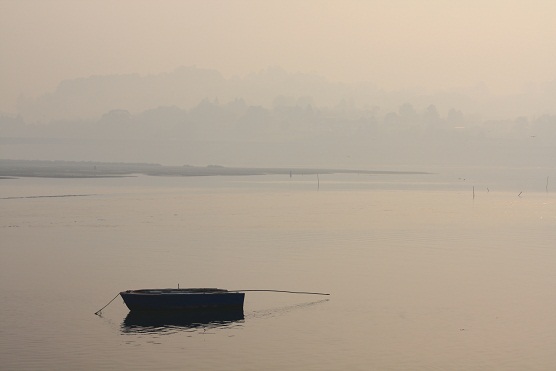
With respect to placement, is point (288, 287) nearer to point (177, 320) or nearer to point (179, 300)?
point (179, 300)

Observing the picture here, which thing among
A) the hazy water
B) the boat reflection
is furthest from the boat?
the hazy water

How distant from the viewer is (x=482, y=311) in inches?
1753

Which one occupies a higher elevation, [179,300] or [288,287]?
[179,300]

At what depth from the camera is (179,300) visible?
4131 cm

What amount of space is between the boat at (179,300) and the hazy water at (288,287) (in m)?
1.03

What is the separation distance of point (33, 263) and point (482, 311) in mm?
31822

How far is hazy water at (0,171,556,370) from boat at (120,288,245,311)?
1027 millimetres

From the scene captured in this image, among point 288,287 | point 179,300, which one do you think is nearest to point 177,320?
point 179,300

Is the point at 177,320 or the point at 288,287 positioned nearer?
the point at 177,320

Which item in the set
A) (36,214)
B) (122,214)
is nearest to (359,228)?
(122,214)

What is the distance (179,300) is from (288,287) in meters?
11.1

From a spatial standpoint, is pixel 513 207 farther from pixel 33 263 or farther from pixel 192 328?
pixel 192 328

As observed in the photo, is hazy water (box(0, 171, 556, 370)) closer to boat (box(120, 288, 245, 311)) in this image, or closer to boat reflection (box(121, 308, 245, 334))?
boat reflection (box(121, 308, 245, 334))

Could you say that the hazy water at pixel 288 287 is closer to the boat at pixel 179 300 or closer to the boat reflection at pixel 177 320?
the boat reflection at pixel 177 320
